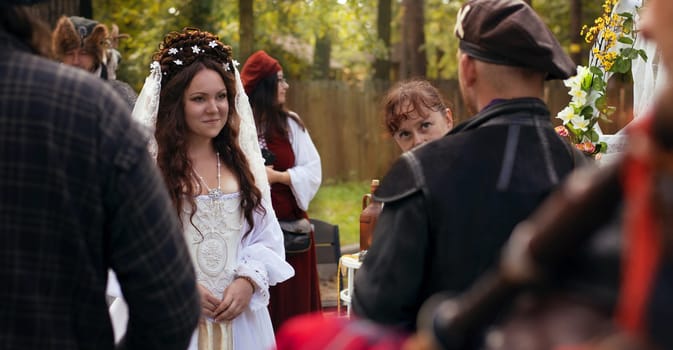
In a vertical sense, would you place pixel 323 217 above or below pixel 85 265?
below

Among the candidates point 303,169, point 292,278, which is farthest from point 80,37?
point 292,278

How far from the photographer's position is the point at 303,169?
6.54 m

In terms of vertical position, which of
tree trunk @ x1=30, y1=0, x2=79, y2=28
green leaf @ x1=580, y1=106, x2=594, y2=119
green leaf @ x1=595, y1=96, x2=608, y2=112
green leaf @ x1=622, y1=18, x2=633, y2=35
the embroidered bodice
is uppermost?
tree trunk @ x1=30, y1=0, x2=79, y2=28

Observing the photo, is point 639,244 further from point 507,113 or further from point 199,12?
point 199,12

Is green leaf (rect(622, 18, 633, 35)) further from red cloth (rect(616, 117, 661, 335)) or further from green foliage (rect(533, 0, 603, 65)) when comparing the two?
green foliage (rect(533, 0, 603, 65))

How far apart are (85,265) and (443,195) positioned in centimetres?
90

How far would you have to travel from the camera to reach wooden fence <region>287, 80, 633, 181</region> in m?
18.2

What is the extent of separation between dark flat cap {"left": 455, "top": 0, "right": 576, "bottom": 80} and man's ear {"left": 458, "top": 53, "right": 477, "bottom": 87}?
0.7 inches

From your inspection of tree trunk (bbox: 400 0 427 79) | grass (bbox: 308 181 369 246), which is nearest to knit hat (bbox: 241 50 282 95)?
grass (bbox: 308 181 369 246)

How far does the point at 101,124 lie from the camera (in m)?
2.09

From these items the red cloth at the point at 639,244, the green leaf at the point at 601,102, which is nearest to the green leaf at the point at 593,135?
the green leaf at the point at 601,102

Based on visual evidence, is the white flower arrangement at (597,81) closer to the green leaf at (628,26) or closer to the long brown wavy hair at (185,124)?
the green leaf at (628,26)

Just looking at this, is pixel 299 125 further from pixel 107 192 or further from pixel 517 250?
pixel 517 250

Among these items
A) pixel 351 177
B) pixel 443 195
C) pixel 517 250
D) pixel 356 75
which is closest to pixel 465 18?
pixel 443 195
